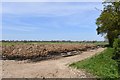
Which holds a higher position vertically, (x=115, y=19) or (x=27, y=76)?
(x=115, y=19)

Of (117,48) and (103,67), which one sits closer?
(103,67)

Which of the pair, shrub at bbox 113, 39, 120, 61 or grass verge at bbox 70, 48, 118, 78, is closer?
grass verge at bbox 70, 48, 118, 78

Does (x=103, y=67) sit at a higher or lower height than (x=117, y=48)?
lower

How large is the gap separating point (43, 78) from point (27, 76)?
1.63 metres

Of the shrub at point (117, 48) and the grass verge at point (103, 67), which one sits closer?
the grass verge at point (103, 67)

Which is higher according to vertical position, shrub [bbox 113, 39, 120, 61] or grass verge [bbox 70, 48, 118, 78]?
shrub [bbox 113, 39, 120, 61]

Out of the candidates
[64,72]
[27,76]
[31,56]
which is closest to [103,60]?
[64,72]

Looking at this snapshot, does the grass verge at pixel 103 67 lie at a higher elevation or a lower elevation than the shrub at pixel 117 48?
lower

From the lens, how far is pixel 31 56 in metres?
39.7

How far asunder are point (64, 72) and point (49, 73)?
112cm

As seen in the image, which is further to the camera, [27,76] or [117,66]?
[117,66]

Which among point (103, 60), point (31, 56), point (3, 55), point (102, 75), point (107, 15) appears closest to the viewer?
point (102, 75)

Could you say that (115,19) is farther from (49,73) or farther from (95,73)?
(49,73)

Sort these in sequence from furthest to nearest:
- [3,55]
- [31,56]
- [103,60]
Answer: [3,55]
[31,56]
[103,60]
